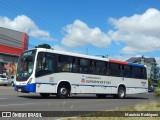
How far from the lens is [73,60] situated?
25938 millimetres

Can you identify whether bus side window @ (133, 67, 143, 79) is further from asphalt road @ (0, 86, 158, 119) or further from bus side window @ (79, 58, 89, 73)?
asphalt road @ (0, 86, 158, 119)

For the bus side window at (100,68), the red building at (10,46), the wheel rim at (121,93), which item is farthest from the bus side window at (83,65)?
the red building at (10,46)

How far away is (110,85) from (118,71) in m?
1.57

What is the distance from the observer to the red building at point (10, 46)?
2906 inches

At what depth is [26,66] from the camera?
2441 centimetres

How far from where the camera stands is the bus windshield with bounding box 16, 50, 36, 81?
2391cm

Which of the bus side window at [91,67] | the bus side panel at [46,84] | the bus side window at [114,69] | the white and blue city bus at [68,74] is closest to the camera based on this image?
the bus side panel at [46,84]

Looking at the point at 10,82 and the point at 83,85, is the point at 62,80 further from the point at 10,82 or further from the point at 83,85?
the point at 10,82

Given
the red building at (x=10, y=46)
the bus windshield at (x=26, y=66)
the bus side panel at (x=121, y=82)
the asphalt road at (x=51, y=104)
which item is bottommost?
the asphalt road at (x=51, y=104)

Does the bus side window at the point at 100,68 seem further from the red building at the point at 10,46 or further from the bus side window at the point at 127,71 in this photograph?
the red building at the point at 10,46

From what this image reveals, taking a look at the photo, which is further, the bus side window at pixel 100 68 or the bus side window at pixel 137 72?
the bus side window at pixel 137 72

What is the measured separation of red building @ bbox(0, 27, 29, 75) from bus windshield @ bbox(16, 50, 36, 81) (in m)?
47.6

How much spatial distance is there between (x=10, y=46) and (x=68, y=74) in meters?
55.7

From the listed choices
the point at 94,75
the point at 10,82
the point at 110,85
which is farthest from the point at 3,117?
the point at 10,82
